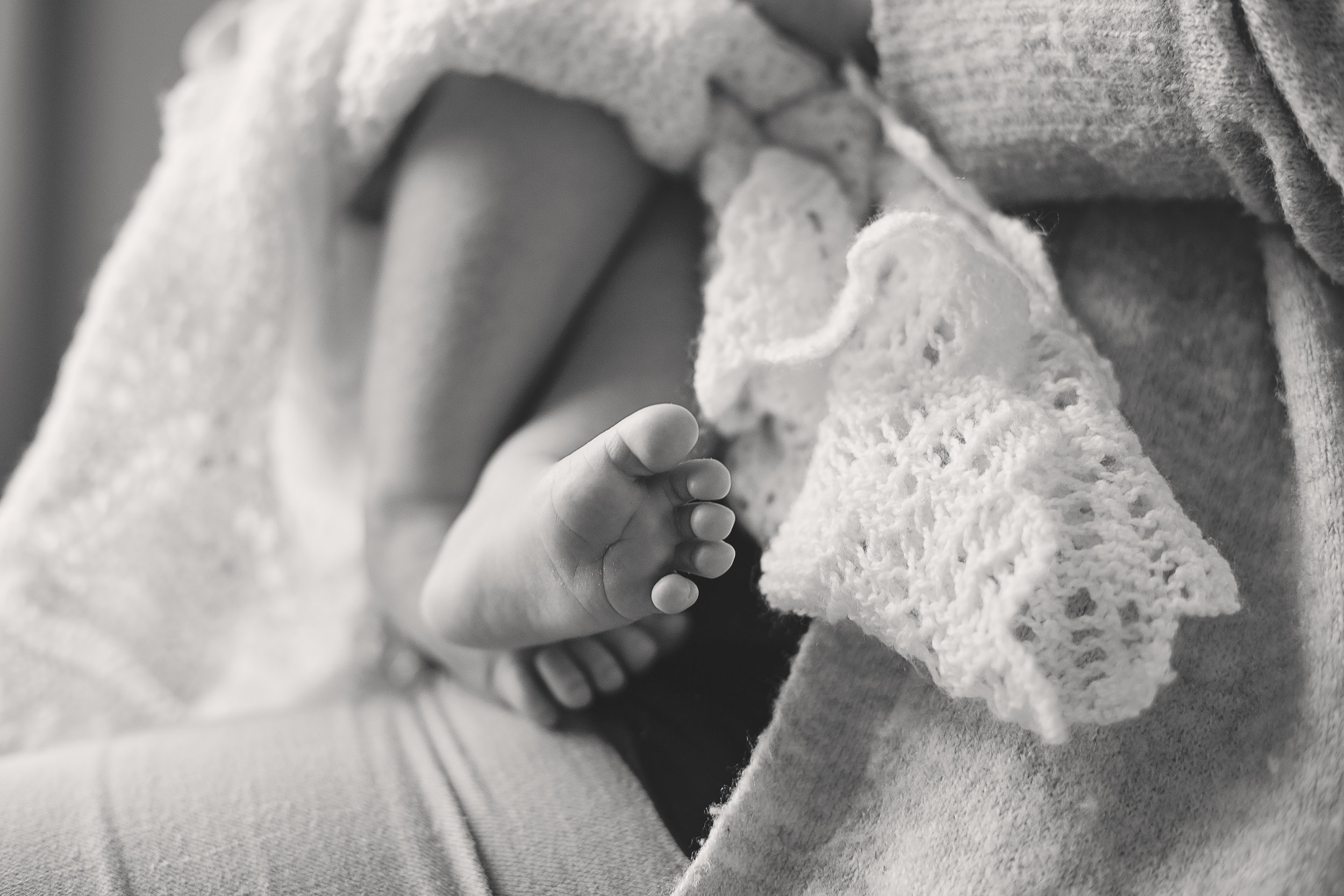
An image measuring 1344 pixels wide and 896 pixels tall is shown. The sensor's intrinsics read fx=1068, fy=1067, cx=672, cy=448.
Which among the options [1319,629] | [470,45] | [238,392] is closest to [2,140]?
[238,392]

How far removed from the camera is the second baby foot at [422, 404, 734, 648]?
0.41 meters

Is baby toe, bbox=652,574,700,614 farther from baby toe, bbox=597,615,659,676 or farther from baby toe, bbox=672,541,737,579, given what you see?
baby toe, bbox=597,615,659,676

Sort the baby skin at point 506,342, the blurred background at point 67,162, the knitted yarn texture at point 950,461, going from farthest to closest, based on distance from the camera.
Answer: the blurred background at point 67,162, the baby skin at point 506,342, the knitted yarn texture at point 950,461

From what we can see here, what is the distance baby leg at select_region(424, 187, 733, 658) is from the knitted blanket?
0.13ft

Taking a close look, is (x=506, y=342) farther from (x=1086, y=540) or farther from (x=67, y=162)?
(x=67, y=162)

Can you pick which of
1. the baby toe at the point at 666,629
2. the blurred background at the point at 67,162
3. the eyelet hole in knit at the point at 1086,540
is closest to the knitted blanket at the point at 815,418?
the eyelet hole in knit at the point at 1086,540

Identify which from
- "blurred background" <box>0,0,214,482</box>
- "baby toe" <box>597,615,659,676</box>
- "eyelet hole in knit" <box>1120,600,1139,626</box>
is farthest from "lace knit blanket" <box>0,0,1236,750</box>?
"blurred background" <box>0,0,214,482</box>

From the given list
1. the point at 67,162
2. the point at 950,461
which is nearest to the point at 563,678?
the point at 950,461

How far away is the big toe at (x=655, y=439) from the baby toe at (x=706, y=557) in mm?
35

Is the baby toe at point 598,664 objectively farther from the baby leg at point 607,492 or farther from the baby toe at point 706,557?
the baby toe at point 706,557

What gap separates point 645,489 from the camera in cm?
42

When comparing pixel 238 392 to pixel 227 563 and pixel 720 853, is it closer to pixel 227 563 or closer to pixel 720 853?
pixel 227 563

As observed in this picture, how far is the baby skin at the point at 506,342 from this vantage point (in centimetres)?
54

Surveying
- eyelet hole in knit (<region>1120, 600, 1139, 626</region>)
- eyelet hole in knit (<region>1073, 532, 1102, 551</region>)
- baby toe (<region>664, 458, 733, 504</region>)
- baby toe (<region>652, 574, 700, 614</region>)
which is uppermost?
baby toe (<region>664, 458, 733, 504</region>)
